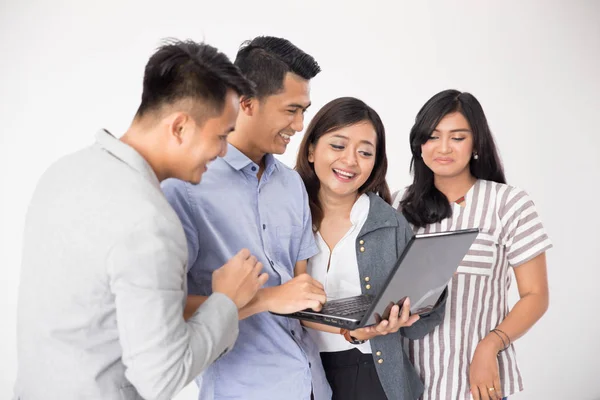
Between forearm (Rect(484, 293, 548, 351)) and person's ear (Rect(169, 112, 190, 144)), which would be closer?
person's ear (Rect(169, 112, 190, 144))

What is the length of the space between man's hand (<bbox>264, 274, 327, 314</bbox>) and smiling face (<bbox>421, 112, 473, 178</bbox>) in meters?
0.91

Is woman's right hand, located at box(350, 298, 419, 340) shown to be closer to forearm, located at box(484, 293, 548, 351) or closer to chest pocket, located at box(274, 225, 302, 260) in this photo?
chest pocket, located at box(274, 225, 302, 260)

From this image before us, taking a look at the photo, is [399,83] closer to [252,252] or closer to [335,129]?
[335,129]

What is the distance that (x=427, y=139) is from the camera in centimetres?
238

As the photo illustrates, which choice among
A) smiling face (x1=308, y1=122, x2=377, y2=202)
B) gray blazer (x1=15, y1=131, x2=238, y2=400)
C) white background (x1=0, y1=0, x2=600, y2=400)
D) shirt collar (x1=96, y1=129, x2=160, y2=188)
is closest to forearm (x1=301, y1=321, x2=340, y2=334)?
smiling face (x1=308, y1=122, x2=377, y2=202)

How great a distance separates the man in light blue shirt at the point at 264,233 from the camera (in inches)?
68.7

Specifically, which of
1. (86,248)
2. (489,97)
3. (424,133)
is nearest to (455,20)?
(489,97)

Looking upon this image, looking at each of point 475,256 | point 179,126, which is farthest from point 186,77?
point 475,256

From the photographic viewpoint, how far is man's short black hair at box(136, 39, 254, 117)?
1.38m

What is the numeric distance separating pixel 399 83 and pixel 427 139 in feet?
6.12

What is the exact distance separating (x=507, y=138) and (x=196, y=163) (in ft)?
11.3

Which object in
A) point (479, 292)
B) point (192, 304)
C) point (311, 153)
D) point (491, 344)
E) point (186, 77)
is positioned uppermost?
point (186, 77)

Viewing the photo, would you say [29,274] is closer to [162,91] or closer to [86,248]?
[86,248]

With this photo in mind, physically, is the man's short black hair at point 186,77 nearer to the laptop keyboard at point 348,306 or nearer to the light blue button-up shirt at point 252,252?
the light blue button-up shirt at point 252,252
